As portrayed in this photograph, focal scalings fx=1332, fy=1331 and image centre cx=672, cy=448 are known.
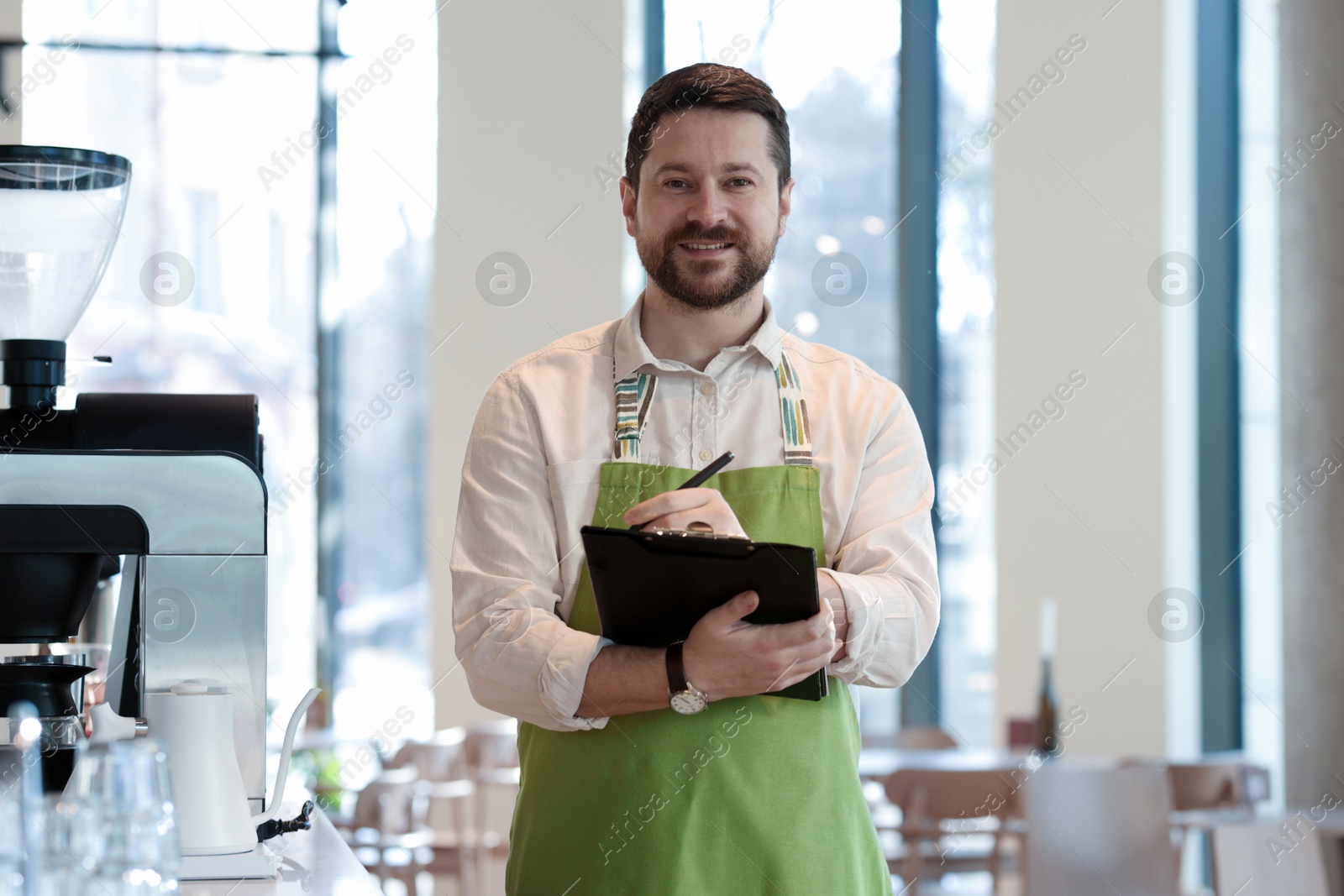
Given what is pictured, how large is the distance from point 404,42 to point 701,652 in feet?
16.0

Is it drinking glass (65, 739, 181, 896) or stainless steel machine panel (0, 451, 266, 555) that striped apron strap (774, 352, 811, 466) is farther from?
drinking glass (65, 739, 181, 896)

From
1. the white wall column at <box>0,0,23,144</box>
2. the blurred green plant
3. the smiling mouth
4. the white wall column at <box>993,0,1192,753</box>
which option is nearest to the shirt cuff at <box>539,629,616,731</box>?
the smiling mouth

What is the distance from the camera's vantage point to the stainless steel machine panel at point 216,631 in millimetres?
1429

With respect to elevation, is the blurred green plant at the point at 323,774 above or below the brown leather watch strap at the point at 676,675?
below

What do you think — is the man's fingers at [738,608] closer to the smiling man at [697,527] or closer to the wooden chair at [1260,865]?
the smiling man at [697,527]

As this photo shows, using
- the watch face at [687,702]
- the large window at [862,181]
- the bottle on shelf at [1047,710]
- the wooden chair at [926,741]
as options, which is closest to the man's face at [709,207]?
the watch face at [687,702]

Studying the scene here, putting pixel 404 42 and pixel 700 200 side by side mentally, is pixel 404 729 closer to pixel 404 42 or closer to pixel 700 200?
pixel 404 42

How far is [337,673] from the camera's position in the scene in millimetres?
5906

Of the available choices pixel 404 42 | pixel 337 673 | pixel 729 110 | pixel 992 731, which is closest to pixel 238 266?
pixel 404 42

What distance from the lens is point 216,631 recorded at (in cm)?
144

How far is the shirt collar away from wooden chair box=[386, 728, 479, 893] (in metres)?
2.99

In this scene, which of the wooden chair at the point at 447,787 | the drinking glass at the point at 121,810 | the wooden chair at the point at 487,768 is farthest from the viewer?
the wooden chair at the point at 487,768

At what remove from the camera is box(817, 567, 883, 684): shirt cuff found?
1575 millimetres

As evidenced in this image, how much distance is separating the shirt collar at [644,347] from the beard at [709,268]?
0.21ft
